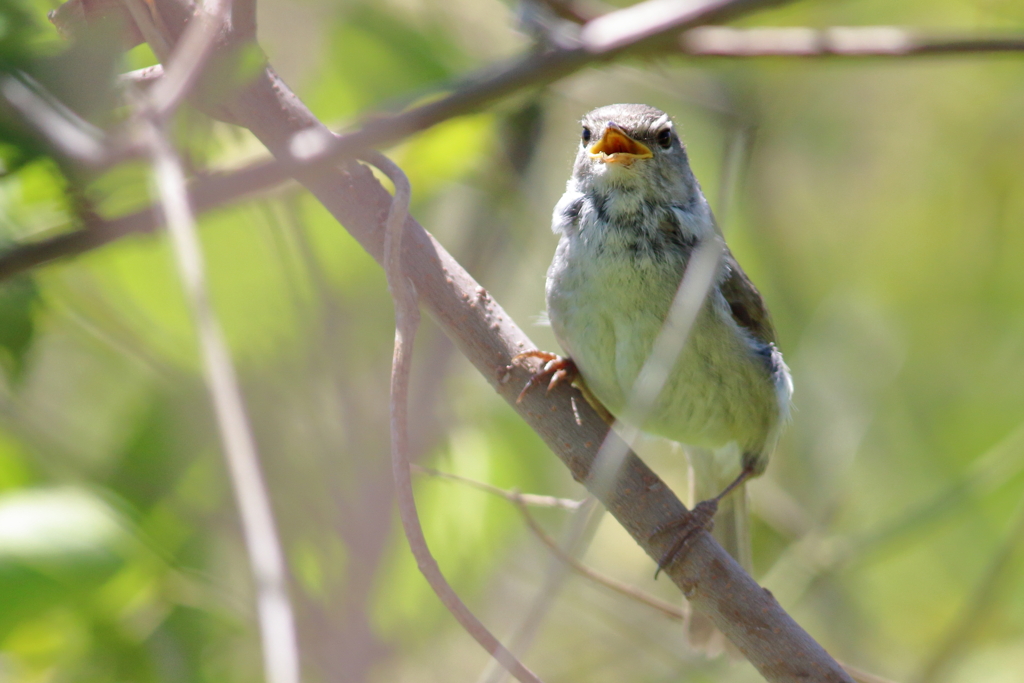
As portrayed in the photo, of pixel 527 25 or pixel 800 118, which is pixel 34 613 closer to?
pixel 527 25

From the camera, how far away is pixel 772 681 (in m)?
1.89

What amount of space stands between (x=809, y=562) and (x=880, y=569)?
559 mm

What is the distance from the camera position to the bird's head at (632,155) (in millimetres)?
2836

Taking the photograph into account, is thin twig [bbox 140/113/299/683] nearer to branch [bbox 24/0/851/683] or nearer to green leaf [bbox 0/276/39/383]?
branch [bbox 24/0/851/683]

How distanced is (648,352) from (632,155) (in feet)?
2.07

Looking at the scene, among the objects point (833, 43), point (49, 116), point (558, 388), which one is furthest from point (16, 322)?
point (833, 43)

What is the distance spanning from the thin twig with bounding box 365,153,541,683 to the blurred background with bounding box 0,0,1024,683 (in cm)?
10

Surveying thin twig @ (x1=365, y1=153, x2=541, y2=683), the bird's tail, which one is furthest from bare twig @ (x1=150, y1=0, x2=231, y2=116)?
the bird's tail

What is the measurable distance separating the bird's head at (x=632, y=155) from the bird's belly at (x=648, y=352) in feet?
1.01

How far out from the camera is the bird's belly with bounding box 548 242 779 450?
2660 millimetres

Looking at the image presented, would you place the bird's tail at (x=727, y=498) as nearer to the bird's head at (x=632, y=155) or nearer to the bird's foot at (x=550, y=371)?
the bird's foot at (x=550, y=371)

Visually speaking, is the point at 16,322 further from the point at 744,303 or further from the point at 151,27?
the point at 744,303

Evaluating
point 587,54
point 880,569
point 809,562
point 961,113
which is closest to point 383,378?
point 587,54

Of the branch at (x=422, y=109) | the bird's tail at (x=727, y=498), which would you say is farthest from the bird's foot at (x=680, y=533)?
the bird's tail at (x=727, y=498)
